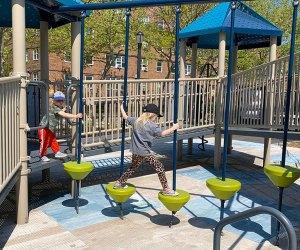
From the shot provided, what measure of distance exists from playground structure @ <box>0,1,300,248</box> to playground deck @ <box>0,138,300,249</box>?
0.64 m

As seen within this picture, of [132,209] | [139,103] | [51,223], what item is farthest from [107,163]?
[51,223]

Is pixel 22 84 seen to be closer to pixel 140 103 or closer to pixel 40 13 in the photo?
pixel 40 13

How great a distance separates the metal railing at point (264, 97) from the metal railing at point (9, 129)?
15.9ft

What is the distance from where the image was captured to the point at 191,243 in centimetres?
489

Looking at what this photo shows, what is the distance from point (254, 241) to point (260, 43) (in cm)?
847

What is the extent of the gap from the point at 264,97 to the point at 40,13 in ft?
16.9

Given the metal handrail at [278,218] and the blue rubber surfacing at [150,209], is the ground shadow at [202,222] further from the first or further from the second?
the metal handrail at [278,218]

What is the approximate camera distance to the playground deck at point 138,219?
4.89 metres

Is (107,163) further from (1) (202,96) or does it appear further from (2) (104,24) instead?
(2) (104,24)

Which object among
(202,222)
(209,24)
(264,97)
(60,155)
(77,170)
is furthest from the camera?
(209,24)

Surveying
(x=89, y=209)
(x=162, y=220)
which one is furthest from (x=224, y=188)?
(x=89, y=209)

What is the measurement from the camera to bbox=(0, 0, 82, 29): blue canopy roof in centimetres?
602

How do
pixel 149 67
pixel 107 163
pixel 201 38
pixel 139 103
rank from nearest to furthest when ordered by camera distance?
pixel 139 103 → pixel 107 163 → pixel 201 38 → pixel 149 67

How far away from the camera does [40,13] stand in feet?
24.1
